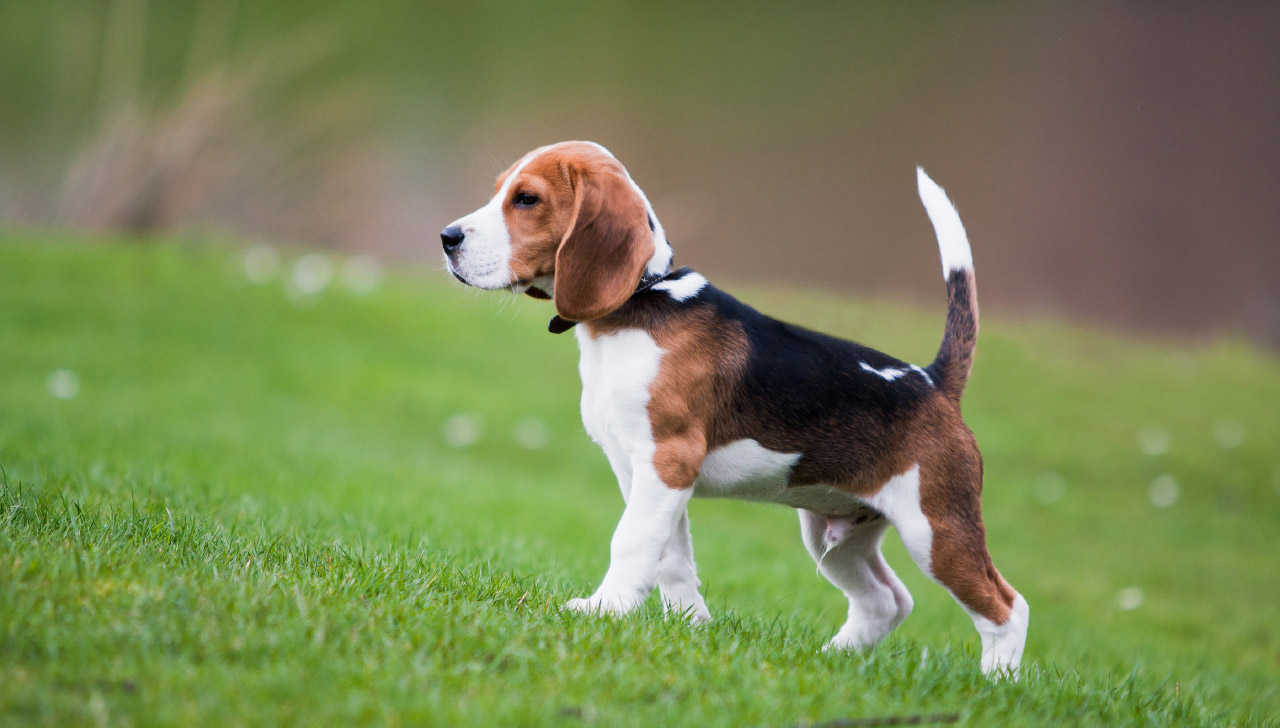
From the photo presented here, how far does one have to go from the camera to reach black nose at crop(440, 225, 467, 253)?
374 cm

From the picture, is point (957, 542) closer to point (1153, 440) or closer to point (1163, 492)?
point (1163, 492)

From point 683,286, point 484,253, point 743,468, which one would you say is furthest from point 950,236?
point 484,253

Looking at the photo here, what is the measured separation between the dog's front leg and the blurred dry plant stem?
40.2 feet

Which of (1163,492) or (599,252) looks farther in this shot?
(1163,492)

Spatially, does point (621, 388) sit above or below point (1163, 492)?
above

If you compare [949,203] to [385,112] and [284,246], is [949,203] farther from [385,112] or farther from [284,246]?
[385,112]

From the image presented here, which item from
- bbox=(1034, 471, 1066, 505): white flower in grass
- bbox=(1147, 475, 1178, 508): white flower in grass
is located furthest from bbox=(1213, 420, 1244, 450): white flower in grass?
bbox=(1034, 471, 1066, 505): white flower in grass

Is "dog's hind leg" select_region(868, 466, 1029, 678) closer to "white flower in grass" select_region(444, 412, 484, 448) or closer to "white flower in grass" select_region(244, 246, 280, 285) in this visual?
"white flower in grass" select_region(444, 412, 484, 448)

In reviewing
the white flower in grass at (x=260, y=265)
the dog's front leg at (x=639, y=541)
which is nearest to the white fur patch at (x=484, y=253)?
the dog's front leg at (x=639, y=541)

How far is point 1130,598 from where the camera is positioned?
8398 mm

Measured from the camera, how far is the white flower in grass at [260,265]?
44.6 feet

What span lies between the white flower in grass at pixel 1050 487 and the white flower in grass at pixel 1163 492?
2.92ft

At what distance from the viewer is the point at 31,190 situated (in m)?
16.6

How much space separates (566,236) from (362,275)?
1140 centimetres
